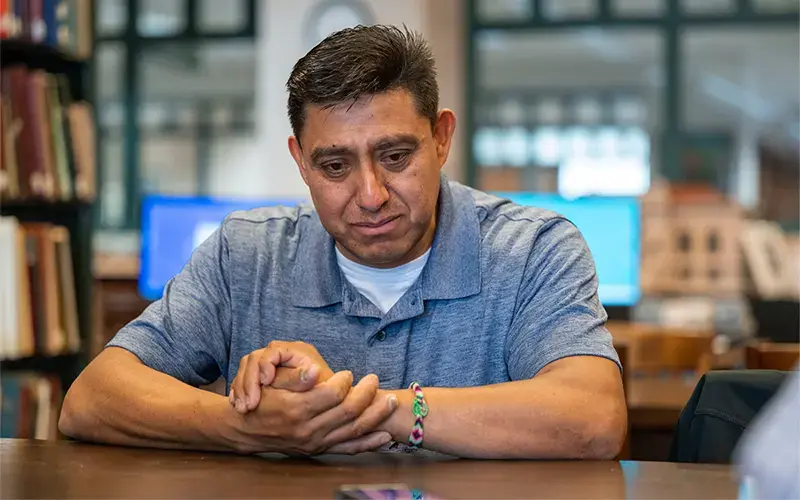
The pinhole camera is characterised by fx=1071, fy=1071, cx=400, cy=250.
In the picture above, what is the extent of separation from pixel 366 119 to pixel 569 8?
6354 millimetres

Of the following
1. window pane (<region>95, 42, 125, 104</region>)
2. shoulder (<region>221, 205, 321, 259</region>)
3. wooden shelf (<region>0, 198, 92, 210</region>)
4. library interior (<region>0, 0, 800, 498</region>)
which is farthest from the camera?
window pane (<region>95, 42, 125, 104</region>)

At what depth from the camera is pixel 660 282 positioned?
5359 millimetres

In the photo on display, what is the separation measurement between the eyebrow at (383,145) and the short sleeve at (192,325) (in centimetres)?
31

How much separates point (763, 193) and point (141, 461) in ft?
23.9

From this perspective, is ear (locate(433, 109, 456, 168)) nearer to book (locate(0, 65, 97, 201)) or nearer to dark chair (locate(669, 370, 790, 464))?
dark chair (locate(669, 370, 790, 464))

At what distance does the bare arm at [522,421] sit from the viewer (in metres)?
1.36

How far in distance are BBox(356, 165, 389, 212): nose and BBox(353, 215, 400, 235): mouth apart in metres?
0.03

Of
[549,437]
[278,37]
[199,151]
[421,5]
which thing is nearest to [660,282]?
[421,5]

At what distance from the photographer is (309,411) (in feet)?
4.44

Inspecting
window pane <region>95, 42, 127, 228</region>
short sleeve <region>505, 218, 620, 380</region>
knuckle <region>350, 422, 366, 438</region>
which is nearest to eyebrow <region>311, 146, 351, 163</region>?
short sleeve <region>505, 218, 620, 380</region>

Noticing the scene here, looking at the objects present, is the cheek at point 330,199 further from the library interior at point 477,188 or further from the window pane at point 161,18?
the window pane at point 161,18

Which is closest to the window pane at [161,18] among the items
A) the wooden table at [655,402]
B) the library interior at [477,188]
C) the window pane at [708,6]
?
the library interior at [477,188]

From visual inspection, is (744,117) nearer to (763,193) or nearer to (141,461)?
(763,193)

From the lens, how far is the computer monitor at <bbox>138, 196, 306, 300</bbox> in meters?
3.64
